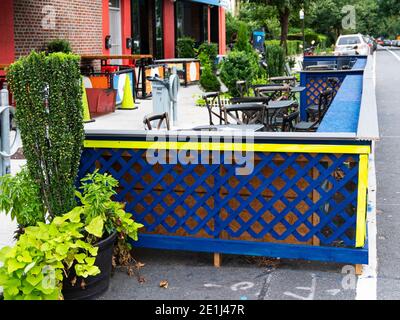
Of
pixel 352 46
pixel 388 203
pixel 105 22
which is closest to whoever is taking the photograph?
pixel 388 203

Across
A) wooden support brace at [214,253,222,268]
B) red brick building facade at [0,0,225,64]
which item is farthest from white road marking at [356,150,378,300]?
red brick building facade at [0,0,225,64]

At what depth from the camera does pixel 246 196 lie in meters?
5.40

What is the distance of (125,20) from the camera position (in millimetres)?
21875

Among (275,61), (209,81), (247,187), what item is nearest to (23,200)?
(247,187)

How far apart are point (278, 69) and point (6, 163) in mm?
16097

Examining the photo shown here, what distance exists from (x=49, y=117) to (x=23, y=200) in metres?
0.66

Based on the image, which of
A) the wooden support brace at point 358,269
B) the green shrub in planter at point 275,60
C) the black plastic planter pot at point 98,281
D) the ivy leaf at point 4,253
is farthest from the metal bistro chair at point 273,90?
the green shrub in planter at point 275,60

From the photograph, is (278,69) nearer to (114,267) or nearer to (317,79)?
(317,79)

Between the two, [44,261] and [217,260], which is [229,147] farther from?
[44,261]

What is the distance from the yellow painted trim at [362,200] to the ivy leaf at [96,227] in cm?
196

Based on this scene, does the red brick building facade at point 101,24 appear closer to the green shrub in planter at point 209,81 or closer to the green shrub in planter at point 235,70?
the green shrub in planter at point 209,81

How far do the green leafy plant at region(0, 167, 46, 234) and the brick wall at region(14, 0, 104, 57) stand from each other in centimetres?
1099

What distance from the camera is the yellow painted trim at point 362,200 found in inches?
196

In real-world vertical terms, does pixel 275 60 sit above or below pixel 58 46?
below
